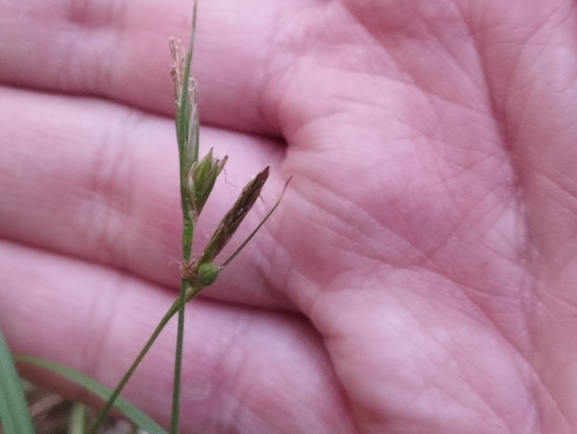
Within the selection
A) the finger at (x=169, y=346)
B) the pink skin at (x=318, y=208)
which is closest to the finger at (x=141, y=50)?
the pink skin at (x=318, y=208)

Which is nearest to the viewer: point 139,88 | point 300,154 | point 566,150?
point 566,150

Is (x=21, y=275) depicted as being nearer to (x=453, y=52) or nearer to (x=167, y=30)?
(x=167, y=30)

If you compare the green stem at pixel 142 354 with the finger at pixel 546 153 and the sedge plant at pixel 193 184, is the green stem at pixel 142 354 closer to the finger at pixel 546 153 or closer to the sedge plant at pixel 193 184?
the sedge plant at pixel 193 184

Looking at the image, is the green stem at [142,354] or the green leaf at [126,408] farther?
the green leaf at [126,408]

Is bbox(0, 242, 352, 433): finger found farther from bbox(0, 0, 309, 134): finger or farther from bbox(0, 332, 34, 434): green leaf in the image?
bbox(0, 0, 309, 134): finger

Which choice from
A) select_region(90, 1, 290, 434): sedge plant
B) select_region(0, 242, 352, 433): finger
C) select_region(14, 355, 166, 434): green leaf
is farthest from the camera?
select_region(0, 242, 352, 433): finger

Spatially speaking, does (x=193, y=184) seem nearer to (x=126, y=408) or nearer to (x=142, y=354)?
(x=142, y=354)

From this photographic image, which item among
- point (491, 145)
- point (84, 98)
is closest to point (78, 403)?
point (84, 98)

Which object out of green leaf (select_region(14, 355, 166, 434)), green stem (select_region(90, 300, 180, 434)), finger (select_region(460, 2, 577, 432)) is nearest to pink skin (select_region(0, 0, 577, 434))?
finger (select_region(460, 2, 577, 432))
